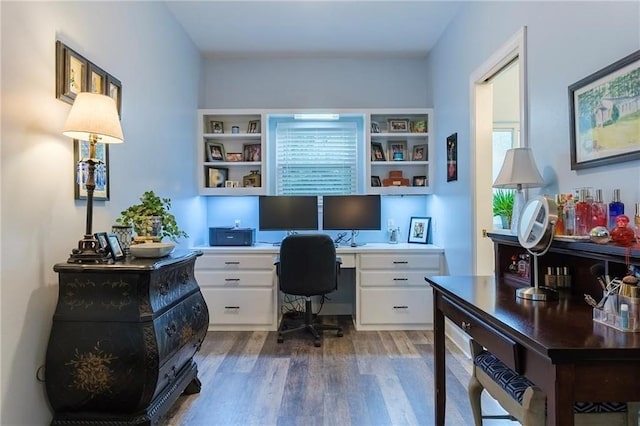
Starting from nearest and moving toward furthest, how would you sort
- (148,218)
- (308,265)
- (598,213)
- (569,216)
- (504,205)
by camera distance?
(598,213) → (569,216) → (148,218) → (504,205) → (308,265)

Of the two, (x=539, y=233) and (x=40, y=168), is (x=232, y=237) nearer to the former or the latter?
(x=40, y=168)

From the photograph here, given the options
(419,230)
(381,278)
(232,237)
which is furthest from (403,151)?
(232,237)

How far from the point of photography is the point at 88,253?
1693mm

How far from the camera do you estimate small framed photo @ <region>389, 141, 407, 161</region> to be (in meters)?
3.89

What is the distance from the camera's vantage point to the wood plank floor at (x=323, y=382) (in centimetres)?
202

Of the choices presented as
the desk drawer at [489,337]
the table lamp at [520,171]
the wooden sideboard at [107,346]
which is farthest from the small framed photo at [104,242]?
the table lamp at [520,171]

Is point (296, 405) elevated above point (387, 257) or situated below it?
below

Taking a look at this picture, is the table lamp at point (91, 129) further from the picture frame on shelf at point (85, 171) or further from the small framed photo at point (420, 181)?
the small framed photo at point (420, 181)

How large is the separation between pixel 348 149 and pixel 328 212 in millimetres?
798

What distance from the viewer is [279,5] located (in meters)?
2.95

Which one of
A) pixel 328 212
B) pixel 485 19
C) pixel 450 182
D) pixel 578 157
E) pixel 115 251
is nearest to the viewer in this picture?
pixel 578 157

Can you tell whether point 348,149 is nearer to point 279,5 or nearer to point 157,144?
point 279,5

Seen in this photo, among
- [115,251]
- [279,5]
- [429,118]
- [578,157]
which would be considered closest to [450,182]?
[429,118]

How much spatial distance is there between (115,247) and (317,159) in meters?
2.58
